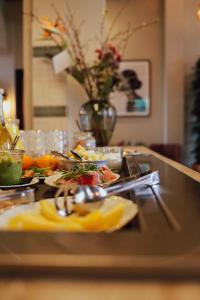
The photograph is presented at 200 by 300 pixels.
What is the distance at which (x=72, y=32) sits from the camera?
2.73 m

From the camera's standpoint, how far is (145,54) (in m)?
4.88

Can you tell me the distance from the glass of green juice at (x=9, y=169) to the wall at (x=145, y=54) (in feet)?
13.6

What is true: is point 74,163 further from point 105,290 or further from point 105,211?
point 105,290

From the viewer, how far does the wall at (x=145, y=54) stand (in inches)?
191

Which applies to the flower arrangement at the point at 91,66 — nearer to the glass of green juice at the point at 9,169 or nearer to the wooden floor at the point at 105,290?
the glass of green juice at the point at 9,169

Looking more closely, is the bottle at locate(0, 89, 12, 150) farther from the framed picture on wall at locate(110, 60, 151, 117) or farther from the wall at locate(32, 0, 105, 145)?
the framed picture on wall at locate(110, 60, 151, 117)

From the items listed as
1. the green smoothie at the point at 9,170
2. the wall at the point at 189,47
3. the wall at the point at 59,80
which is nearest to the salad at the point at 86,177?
the green smoothie at the point at 9,170

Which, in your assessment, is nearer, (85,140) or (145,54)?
(85,140)

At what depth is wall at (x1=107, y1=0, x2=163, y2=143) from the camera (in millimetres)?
4840

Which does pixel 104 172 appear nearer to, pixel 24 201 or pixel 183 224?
pixel 24 201

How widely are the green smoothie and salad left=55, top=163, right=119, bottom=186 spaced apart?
4.1 inches

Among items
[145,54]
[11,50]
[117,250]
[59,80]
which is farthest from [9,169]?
[11,50]

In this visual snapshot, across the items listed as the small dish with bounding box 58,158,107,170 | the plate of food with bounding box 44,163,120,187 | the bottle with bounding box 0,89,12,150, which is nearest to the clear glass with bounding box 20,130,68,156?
the bottle with bounding box 0,89,12,150

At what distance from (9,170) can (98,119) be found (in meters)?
1.36
